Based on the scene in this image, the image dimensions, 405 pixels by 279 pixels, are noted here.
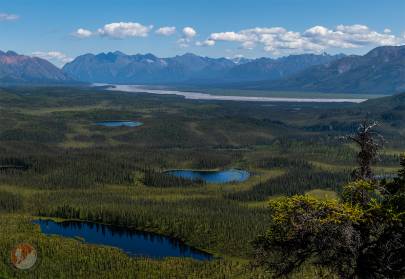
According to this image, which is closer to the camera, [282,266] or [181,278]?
[282,266]

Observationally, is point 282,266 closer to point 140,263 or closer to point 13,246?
point 140,263

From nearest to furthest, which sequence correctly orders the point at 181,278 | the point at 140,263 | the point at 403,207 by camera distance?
the point at 403,207
the point at 181,278
the point at 140,263

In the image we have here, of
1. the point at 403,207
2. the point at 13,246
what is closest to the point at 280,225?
the point at 403,207

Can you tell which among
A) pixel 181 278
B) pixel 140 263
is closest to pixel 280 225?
pixel 181 278

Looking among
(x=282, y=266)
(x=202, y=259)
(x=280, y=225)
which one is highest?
(x=280, y=225)

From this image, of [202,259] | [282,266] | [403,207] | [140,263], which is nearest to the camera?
[403,207]

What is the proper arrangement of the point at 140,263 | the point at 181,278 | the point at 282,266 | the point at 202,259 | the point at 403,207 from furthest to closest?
the point at 202,259 → the point at 140,263 → the point at 181,278 → the point at 282,266 → the point at 403,207

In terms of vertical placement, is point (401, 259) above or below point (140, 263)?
above

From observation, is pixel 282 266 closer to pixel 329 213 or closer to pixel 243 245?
pixel 329 213

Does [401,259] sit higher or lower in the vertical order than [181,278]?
higher
